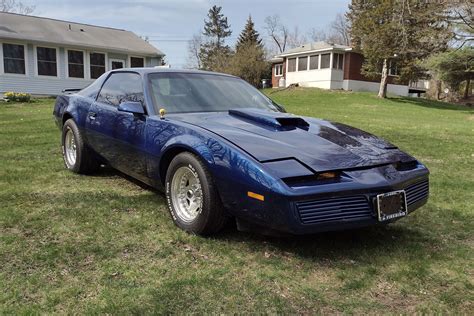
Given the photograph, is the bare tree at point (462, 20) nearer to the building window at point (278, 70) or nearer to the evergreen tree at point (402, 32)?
the evergreen tree at point (402, 32)

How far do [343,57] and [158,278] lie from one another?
3223 centimetres

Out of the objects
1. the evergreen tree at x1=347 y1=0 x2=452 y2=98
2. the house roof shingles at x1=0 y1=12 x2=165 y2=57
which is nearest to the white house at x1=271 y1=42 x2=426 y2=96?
the evergreen tree at x1=347 y1=0 x2=452 y2=98

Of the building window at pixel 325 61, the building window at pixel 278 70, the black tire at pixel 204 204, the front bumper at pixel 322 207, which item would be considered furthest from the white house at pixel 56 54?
the front bumper at pixel 322 207

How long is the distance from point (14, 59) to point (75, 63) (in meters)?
3.13

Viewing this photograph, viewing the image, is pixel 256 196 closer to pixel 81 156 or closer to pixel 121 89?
pixel 121 89

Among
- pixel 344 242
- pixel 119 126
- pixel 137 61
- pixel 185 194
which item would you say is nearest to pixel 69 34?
pixel 137 61

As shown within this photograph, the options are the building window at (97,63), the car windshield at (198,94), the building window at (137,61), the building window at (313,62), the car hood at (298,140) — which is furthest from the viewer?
the building window at (313,62)

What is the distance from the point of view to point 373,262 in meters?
3.23

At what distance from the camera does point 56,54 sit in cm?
2377

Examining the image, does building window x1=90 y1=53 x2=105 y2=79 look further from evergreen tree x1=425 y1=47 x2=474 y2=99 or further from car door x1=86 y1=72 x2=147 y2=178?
car door x1=86 y1=72 x2=147 y2=178

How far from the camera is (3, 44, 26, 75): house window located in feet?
72.7

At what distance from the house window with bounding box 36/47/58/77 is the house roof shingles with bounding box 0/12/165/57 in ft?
2.52

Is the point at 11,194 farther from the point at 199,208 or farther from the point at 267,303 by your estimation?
the point at 267,303

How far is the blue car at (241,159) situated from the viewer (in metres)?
3.00
